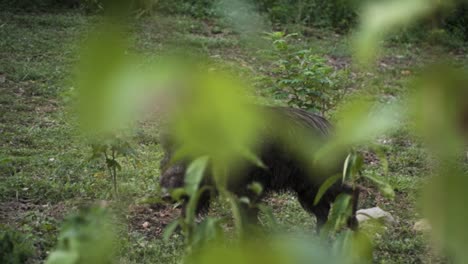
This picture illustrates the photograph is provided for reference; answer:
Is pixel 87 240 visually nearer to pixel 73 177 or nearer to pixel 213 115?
pixel 213 115

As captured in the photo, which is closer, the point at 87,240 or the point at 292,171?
the point at 87,240

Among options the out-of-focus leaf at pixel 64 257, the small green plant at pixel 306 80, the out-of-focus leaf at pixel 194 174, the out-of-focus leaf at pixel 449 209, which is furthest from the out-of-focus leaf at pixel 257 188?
the small green plant at pixel 306 80

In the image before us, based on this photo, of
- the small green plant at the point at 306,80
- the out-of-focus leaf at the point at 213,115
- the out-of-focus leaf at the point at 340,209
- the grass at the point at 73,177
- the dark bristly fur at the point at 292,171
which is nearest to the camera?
the out-of-focus leaf at the point at 213,115

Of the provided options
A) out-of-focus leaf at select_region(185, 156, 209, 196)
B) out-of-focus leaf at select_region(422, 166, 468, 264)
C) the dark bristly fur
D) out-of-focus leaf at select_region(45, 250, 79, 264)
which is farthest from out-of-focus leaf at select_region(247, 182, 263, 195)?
the dark bristly fur

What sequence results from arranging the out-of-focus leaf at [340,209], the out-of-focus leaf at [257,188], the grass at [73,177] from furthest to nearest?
the grass at [73,177], the out-of-focus leaf at [340,209], the out-of-focus leaf at [257,188]

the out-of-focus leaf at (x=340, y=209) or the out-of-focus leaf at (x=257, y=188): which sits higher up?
the out-of-focus leaf at (x=257, y=188)

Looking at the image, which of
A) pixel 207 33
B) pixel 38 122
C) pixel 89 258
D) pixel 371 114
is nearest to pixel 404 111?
pixel 371 114

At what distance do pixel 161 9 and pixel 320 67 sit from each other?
5.05 m

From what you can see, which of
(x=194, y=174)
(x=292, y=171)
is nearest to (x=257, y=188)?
(x=194, y=174)

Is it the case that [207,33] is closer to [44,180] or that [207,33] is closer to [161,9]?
[44,180]

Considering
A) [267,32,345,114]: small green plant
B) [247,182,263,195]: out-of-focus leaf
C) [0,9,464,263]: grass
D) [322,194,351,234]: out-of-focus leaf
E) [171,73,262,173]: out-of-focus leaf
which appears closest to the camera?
[171,73,262,173]: out-of-focus leaf

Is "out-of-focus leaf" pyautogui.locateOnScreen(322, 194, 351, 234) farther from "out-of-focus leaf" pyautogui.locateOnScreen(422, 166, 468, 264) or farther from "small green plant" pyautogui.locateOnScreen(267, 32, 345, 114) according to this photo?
"small green plant" pyautogui.locateOnScreen(267, 32, 345, 114)

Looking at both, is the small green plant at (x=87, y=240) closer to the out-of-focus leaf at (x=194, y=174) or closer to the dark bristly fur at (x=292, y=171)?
the out-of-focus leaf at (x=194, y=174)

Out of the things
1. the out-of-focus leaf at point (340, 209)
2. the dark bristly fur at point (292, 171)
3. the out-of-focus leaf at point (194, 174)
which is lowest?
the dark bristly fur at point (292, 171)
